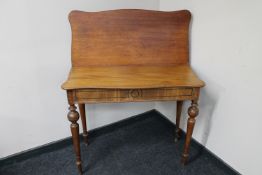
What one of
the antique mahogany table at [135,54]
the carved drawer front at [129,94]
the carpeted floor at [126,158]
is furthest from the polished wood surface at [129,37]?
the carpeted floor at [126,158]

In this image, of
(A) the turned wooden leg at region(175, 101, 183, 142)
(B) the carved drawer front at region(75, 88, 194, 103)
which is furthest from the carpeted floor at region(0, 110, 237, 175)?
(B) the carved drawer front at region(75, 88, 194, 103)

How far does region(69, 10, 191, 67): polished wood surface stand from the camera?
132 centimetres

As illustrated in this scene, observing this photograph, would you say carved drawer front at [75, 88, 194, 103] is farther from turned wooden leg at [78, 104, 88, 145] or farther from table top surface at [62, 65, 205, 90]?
turned wooden leg at [78, 104, 88, 145]

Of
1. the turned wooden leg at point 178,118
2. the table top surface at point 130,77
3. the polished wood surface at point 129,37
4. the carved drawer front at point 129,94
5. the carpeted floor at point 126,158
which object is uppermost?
the polished wood surface at point 129,37

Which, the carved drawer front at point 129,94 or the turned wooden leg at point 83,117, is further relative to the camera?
the turned wooden leg at point 83,117

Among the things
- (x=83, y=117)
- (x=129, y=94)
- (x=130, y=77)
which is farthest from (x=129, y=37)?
(x=83, y=117)

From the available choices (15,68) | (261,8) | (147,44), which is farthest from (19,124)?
(261,8)

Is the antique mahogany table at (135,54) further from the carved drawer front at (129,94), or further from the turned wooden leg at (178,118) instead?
the turned wooden leg at (178,118)

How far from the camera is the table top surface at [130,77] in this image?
42.1 inches

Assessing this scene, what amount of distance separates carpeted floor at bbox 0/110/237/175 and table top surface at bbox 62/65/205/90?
65 cm

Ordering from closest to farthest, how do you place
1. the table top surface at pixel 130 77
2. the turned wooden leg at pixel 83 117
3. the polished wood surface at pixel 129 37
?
the table top surface at pixel 130 77, the polished wood surface at pixel 129 37, the turned wooden leg at pixel 83 117

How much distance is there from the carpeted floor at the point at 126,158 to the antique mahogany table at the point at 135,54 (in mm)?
128

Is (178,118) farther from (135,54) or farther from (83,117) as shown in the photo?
(83,117)

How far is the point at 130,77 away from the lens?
1176mm
